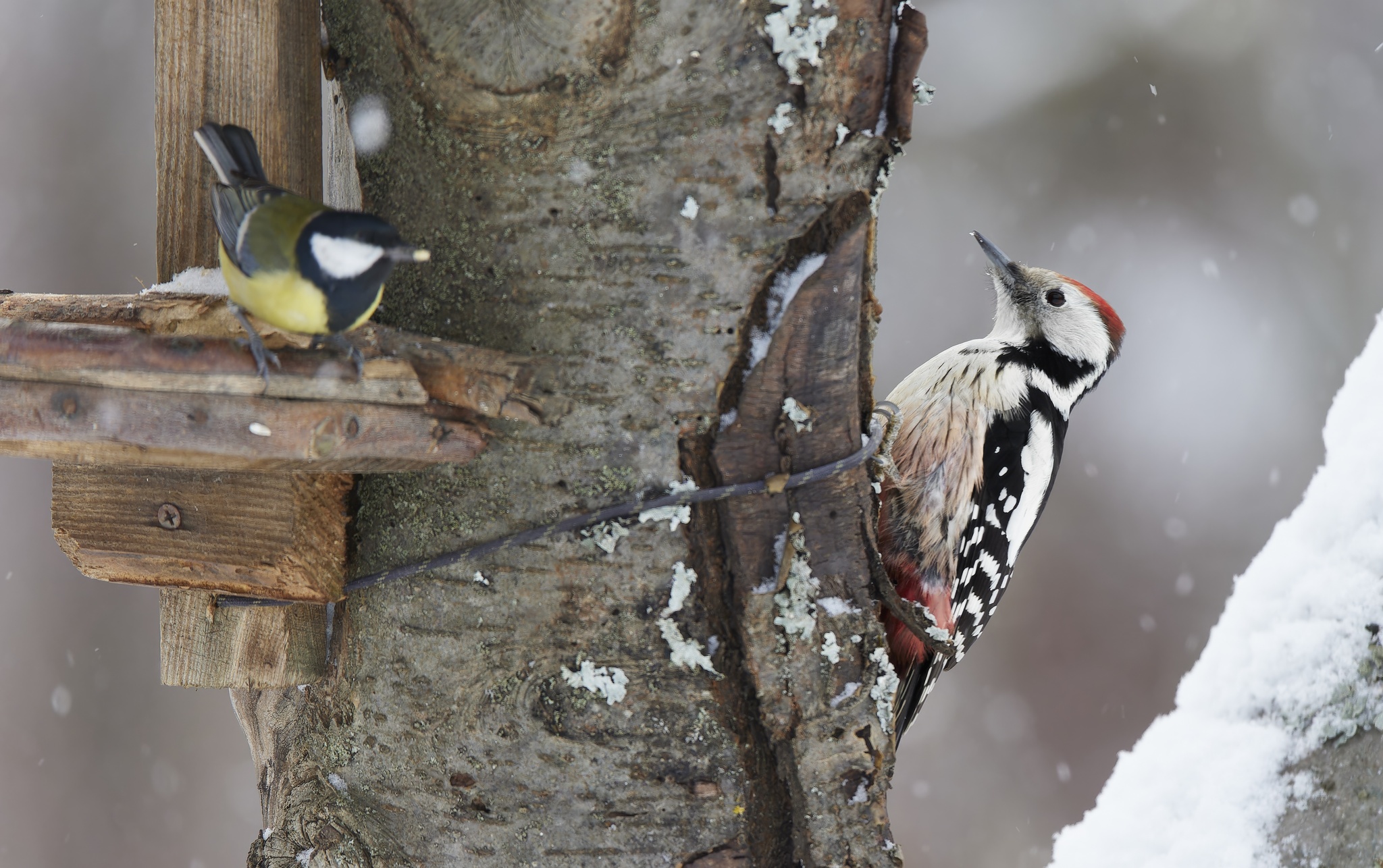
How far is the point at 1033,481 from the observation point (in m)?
2.16

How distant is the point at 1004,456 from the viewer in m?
2.08

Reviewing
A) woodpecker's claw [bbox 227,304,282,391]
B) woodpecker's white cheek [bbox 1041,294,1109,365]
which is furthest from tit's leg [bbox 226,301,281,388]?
woodpecker's white cheek [bbox 1041,294,1109,365]

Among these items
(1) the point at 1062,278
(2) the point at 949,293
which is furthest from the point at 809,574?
(2) the point at 949,293

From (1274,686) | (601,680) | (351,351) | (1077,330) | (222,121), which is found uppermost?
(1077,330)

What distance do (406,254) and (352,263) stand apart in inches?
2.4

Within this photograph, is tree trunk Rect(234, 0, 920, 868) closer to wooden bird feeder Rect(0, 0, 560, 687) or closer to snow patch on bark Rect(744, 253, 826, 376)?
snow patch on bark Rect(744, 253, 826, 376)

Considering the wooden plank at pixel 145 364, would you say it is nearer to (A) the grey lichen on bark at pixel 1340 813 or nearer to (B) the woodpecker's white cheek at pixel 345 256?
(B) the woodpecker's white cheek at pixel 345 256

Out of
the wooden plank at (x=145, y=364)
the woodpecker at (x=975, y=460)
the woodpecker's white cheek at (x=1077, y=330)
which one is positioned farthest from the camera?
the woodpecker's white cheek at (x=1077, y=330)

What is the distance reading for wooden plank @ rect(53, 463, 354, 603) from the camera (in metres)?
1.18

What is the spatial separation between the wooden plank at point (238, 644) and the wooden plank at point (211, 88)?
0.49 meters

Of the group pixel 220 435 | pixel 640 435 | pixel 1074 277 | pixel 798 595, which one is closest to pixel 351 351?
pixel 220 435

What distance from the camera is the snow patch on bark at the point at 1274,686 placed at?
107cm

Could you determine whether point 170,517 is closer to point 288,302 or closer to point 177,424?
point 177,424

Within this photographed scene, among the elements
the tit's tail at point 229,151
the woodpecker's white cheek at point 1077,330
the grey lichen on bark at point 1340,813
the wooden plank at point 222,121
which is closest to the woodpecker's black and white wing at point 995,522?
the woodpecker's white cheek at point 1077,330
